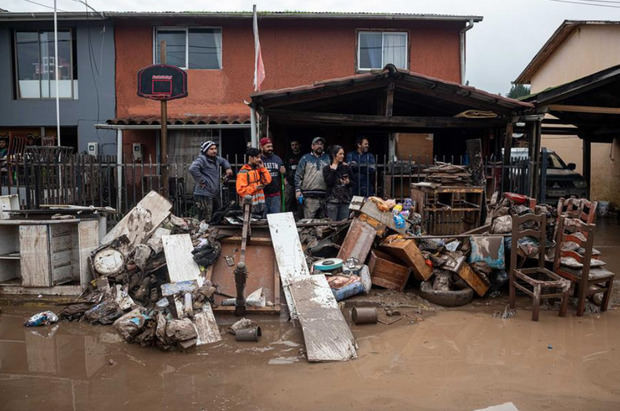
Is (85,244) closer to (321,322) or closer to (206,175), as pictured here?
(206,175)

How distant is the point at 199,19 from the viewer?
42.7 feet

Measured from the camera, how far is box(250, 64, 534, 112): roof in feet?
28.2

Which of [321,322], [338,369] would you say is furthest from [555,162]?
[338,369]

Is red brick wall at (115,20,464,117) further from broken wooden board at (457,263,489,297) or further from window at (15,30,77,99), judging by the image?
broken wooden board at (457,263,489,297)

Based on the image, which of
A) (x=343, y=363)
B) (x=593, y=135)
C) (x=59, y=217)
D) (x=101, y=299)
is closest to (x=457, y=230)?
(x=343, y=363)

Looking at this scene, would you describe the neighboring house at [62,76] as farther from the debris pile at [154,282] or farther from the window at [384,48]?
the debris pile at [154,282]

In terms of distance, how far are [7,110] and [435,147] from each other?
1238cm

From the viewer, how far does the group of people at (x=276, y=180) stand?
749cm

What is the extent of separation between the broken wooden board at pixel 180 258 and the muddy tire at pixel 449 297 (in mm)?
3021

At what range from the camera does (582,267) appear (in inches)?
229

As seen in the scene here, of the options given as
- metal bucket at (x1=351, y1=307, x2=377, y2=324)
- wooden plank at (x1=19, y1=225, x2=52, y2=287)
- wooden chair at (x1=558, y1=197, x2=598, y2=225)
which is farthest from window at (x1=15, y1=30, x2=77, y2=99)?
wooden chair at (x1=558, y1=197, x2=598, y2=225)

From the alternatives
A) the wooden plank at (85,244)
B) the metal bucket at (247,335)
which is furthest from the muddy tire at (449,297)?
the wooden plank at (85,244)

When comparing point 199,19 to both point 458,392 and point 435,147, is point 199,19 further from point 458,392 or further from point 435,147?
point 458,392

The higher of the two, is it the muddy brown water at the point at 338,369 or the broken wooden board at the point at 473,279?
the broken wooden board at the point at 473,279
